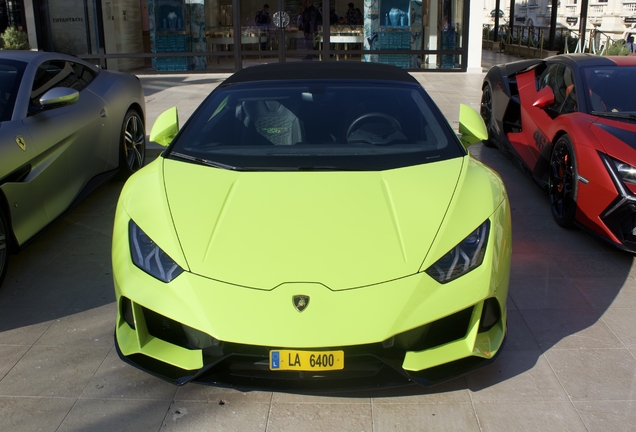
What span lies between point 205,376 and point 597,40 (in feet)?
78.9

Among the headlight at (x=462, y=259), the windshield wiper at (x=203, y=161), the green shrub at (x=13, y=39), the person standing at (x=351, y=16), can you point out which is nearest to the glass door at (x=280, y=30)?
the person standing at (x=351, y=16)

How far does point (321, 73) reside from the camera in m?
4.42

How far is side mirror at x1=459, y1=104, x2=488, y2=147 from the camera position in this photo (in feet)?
13.9

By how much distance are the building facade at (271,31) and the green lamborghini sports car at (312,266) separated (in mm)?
13117

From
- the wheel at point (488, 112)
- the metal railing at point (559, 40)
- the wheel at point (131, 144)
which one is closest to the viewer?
the wheel at point (131, 144)

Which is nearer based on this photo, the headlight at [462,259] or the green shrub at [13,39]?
the headlight at [462,259]

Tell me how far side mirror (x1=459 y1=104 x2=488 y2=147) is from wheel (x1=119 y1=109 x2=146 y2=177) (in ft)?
11.3

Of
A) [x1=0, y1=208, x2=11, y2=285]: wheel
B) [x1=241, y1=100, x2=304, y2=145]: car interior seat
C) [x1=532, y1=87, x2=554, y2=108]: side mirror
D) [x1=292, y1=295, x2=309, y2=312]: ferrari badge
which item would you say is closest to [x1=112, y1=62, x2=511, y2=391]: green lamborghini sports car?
[x1=292, y1=295, x2=309, y2=312]: ferrari badge

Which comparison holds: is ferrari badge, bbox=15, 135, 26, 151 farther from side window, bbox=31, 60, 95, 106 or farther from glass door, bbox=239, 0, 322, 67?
glass door, bbox=239, 0, 322, 67

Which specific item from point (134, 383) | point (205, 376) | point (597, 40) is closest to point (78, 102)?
point (134, 383)

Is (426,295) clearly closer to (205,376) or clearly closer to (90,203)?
(205,376)

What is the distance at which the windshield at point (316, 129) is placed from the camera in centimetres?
365

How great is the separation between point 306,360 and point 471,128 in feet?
7.15

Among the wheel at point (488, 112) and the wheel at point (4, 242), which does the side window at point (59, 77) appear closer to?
the wheel at point (4, 242)
